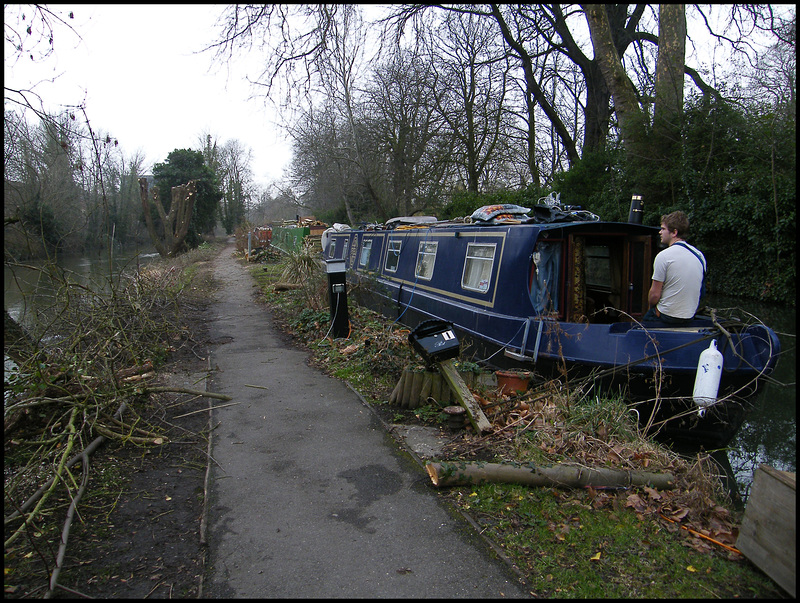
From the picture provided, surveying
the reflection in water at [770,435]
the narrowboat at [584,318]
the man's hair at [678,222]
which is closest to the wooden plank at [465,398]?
the narrowboat at [584,318]

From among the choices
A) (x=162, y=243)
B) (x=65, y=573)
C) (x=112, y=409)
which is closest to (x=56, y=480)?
(x=65, y=573)

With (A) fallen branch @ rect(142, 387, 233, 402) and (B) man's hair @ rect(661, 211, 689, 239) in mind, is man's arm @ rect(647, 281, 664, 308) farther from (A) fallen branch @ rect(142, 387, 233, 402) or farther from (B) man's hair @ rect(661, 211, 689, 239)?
(A) fallen branch @ rect(142, 387, 233, 402)

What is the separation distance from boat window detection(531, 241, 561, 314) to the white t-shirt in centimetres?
117

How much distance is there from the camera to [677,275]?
16.2ft

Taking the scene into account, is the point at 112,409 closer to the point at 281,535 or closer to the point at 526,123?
the point at 281,535

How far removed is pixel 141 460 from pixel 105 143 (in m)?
2.99

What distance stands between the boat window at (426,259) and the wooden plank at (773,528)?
5.84 m

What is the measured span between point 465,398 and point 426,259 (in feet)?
14.1

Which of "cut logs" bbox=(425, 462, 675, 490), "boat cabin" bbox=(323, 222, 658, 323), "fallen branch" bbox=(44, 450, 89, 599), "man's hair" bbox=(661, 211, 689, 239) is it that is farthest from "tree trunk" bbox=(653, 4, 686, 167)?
"fallen branch" bbox=(44, 450, 89, 599)

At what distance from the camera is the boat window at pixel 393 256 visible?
32.2 feet

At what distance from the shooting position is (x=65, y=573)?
2682 mm

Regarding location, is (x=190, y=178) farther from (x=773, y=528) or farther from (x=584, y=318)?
(x=773, y=528)

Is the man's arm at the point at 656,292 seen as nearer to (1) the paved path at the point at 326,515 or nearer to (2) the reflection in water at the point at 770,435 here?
(2) the reflection in water at the point at 770,435

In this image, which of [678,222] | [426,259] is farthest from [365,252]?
[678,222]
